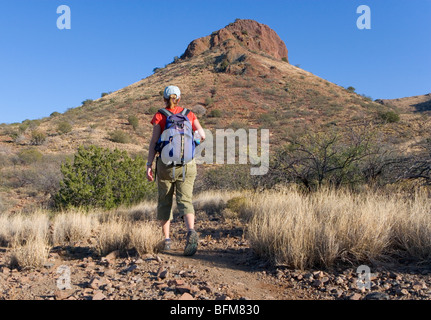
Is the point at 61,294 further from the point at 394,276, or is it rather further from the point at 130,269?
the point at 394,276

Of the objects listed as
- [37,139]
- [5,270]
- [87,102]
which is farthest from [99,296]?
[87,102]

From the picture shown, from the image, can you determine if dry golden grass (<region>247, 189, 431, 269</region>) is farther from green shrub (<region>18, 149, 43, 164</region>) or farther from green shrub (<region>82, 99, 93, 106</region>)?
green shrub (<region>82, 99, 93, 106</region>)

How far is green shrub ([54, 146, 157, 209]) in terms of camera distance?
9000 mm

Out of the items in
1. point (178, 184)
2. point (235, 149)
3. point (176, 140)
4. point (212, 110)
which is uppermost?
point (212, 110)

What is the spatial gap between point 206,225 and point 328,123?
26800 millimetres

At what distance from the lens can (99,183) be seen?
30.8 feet

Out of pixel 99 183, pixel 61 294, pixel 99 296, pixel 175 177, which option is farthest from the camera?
pixel 99 183

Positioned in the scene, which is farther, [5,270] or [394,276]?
[5,270]

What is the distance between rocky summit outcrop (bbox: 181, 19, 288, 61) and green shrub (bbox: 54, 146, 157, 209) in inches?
1759

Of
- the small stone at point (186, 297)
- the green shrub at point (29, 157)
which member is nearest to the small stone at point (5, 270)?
the small stone at point (186, 297)

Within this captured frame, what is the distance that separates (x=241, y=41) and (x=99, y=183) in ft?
185

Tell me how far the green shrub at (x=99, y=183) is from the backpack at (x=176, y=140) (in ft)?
19.3

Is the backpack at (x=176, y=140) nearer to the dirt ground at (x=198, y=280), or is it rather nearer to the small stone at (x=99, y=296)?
the dirt ground at (x=198, y=280)

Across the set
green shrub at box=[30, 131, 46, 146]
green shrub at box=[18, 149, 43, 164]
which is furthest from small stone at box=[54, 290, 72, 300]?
green shrub at box=[30, 131, 46, 146]
